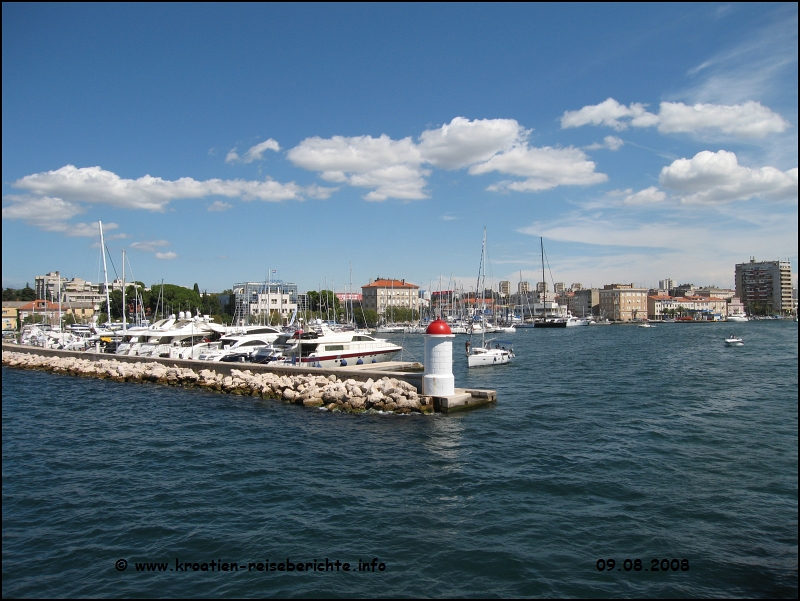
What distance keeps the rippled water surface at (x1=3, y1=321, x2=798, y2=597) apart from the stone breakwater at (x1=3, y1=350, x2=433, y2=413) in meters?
1.12

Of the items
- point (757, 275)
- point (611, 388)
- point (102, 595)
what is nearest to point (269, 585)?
point (102, 595)

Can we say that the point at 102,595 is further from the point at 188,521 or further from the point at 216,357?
the point at 216,357

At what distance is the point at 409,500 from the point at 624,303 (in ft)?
567

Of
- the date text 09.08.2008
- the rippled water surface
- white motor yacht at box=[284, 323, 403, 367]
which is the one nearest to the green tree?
white motor yacht at box=[284, 323, 403, 367]

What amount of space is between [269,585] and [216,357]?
2830 centimetres

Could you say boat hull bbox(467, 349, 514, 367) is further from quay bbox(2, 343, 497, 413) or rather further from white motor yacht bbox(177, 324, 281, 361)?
white motor yacht bbox(177, 324, 281, 361)

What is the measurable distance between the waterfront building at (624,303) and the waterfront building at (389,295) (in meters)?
63.1

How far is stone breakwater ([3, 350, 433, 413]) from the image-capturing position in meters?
21.3

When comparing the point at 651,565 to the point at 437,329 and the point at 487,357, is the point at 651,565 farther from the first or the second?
the point at 487,357

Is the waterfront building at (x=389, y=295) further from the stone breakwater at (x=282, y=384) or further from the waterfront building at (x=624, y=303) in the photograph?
the stone breakwater at (x=282, y=384)

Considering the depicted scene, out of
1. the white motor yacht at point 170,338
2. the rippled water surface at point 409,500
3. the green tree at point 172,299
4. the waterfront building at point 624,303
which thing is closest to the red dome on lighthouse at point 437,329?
the rippled water surface at point 409,500

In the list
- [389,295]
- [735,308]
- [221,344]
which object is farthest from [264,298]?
[735,308]

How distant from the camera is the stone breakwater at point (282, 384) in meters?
21.3

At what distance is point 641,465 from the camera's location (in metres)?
13.5
